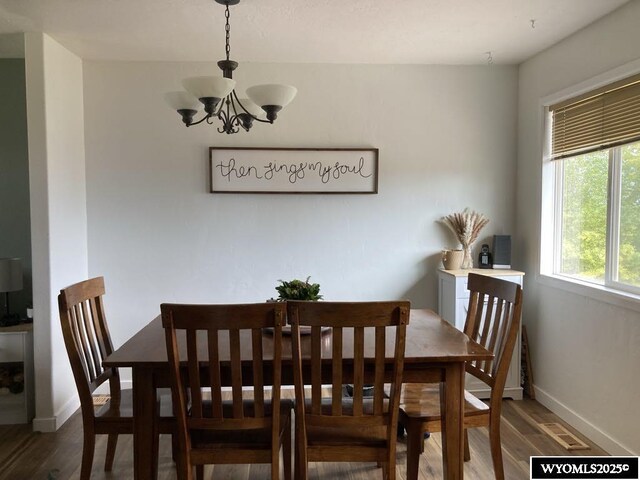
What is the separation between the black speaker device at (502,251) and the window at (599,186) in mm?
314

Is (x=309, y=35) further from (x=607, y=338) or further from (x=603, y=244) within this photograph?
(x=607, y=338)

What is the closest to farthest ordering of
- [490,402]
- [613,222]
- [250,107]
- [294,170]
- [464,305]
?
[490,402] → [250,107] → [613,222] → [464,305] → [294,170]

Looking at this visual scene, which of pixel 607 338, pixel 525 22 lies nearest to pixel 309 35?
pixel 525 22

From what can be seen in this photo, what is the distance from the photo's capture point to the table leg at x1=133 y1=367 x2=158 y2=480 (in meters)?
1.88

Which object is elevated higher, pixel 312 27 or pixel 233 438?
→ pixel 312 27

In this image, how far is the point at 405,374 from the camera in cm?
199

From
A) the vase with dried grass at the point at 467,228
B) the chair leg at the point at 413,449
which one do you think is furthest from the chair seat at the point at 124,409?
the vase with dried grass at the point at 467,228

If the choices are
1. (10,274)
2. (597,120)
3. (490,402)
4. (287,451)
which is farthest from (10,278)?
(597,120)

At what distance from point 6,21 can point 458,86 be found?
9.58ft

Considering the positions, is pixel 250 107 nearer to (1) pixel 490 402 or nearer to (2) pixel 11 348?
(1) pixel 490 402

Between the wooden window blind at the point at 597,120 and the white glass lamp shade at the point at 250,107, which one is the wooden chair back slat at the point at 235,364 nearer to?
the white glass lamp shade at the point at 250,107

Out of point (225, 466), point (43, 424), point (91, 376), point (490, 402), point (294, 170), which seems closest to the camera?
point (490, 402)

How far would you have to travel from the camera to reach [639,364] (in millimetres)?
2488
